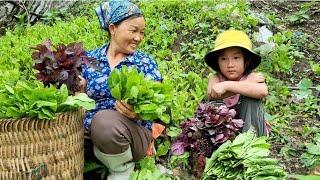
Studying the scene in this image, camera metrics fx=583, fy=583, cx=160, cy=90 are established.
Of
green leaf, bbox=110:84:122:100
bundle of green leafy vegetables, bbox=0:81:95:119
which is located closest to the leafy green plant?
green leaf, bbox=110:84:122:100

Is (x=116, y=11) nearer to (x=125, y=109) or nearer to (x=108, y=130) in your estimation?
(x=125, y=109)

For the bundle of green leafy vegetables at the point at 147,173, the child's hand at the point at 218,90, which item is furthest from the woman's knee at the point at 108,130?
the child's hand at the point at 218,90

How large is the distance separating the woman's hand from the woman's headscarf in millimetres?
610

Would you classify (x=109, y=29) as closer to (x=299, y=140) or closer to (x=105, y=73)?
(x=105, y=73)

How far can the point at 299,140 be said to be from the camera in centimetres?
439

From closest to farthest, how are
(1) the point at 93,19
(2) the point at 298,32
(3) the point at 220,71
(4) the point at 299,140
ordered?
(3) the point at 220,71
(4) the point at 299,140
(2) the point at 298,32
(1) the point at 93,19

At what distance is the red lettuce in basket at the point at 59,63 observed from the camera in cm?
314

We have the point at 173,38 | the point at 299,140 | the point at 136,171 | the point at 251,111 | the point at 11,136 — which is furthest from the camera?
the point at 173,38

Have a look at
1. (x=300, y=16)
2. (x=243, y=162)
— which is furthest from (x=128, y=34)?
(x=300, y=16)

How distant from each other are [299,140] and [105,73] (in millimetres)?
1703

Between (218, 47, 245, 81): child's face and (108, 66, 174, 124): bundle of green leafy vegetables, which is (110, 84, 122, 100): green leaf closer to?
(108, 66, 174, 124): bundle of green leafy vegetables

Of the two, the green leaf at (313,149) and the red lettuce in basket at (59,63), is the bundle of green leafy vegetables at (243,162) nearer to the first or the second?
the green leaf at (313,149)

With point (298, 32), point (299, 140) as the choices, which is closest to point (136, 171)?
point (299, 140)

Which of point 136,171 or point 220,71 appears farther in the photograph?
point 220,71
